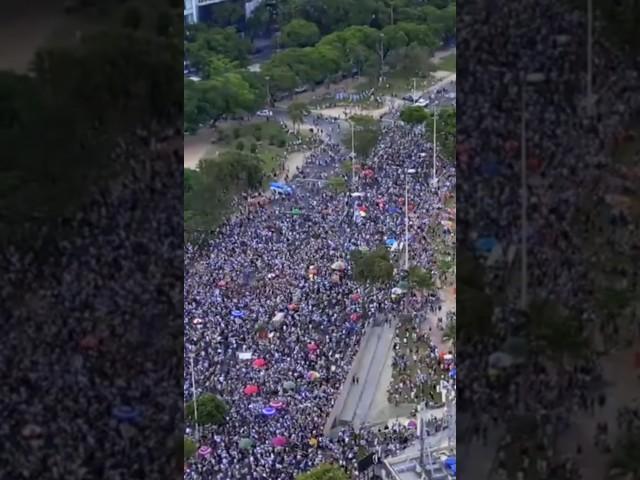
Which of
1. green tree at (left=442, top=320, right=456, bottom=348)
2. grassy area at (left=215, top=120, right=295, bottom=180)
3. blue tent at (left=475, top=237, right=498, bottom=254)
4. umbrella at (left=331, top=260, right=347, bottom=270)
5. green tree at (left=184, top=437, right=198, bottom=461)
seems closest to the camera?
green tree at (left=184, top=437, right=198, bottom=461)

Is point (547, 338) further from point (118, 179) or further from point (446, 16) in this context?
point (446, 16)

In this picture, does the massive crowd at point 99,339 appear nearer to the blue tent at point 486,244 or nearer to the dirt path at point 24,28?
the dirt path at point 24,28

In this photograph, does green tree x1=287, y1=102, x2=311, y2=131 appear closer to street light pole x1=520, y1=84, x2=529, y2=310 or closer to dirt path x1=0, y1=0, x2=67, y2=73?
dirt path x1=0, y1=0, x2=67, y2=73

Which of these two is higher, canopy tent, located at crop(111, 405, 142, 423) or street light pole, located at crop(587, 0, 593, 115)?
street light pole, located at crop(587, 0, 593, 115)

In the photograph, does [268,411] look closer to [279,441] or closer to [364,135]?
[279,441]

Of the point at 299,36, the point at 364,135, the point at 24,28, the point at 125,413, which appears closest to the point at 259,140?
the point at 364,135

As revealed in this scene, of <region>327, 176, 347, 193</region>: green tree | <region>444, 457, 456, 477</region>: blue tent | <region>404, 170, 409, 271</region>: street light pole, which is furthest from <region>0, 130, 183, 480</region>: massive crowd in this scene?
<region>327, 176, 347, 193</region>: green tree
